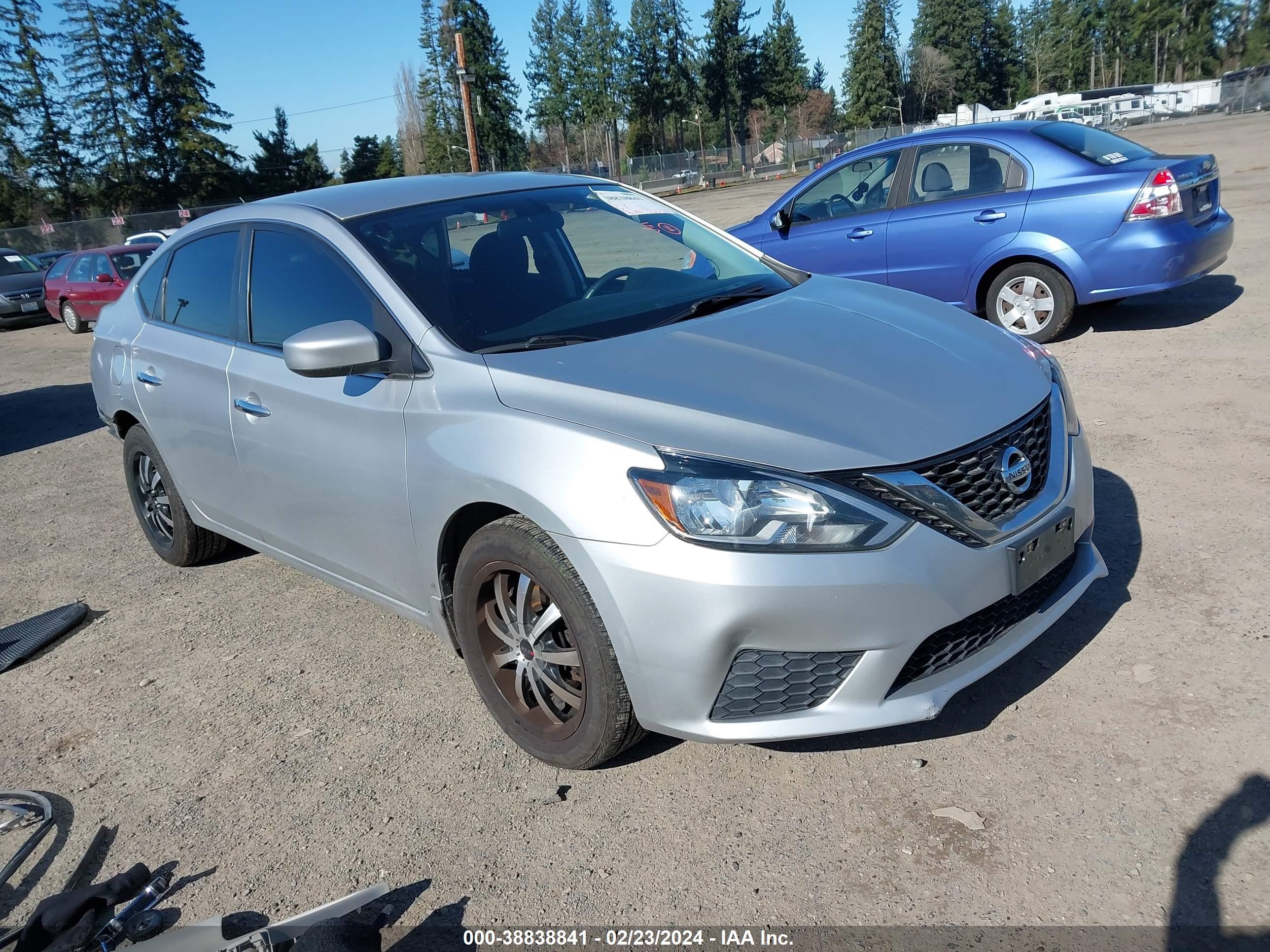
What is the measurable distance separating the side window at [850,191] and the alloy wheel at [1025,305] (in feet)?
4.13

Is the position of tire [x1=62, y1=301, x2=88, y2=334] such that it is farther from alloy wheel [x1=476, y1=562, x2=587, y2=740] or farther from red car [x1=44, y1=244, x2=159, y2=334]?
alloy wheel [x1=476, y1=562, x2=587, y2=740]

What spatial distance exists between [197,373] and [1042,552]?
333cm

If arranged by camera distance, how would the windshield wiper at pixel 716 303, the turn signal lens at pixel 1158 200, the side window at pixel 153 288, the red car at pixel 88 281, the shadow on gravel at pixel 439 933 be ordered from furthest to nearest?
the red car at pixel 88 281
the turn signal lens at pixel 1158 200
the side window at pixel 153 288
the windshield wiper at pixel 716 303
the shadow on gravel at pixel 439 933

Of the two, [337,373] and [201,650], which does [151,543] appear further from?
[337,373]

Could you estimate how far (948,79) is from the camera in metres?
98.5

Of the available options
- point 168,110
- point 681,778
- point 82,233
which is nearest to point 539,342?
point 681,778

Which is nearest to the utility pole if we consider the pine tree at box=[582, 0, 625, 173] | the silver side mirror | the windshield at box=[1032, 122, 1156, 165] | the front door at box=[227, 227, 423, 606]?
the windshield at box=[1032, 122, 1156, 165]

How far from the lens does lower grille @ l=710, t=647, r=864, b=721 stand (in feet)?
8.33

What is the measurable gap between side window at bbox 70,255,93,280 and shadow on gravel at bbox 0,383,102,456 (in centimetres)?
620

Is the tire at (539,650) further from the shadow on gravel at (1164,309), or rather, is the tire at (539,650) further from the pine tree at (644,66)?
the pine tree at (644,66)

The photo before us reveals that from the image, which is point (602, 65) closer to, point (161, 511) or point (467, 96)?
point (467, 96)

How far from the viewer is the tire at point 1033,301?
7242 mm

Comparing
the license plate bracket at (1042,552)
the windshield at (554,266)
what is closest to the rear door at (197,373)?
the windshield at (554,266)

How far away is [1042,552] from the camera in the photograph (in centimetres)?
278
